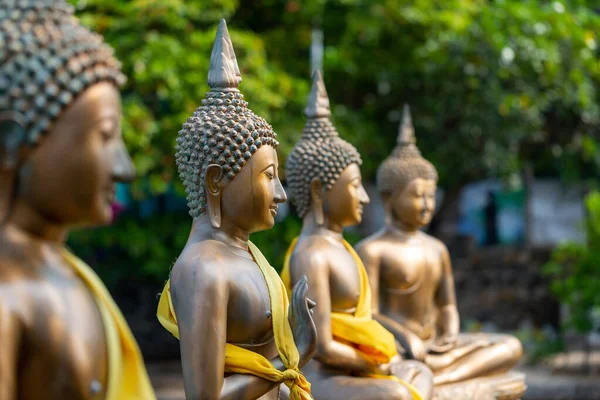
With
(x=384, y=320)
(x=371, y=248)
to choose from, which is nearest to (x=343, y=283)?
(x=384, y=320)

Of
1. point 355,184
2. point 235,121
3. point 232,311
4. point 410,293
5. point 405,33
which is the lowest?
point 410,293

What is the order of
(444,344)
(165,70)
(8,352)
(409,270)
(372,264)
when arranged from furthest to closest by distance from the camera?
(165,70) → (444,344) → (409,270) → (372,264) → (8,352)

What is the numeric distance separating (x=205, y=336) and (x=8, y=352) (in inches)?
47.7

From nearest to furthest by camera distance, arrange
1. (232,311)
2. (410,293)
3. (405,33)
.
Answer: (232,311)
(410,293)
(405,33)

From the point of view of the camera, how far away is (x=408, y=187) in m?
6.13

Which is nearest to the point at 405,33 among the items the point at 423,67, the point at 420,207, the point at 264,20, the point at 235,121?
the point at 423,67

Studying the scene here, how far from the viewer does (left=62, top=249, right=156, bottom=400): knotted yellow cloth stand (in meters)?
2.45

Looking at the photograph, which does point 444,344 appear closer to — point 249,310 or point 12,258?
point 249,310

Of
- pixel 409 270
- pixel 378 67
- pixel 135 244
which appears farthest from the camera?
pixel 378 67

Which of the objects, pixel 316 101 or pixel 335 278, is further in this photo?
pixel 316 101

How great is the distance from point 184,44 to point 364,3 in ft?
5.93

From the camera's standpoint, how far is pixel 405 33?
10.2m

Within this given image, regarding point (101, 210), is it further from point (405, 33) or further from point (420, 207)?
point (405, 33)

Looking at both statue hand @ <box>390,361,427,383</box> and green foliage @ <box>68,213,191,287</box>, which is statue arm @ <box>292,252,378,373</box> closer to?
statue hand @ <box>390,361,427,383</box>
